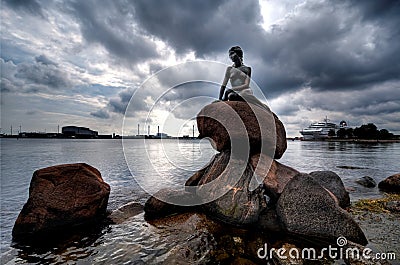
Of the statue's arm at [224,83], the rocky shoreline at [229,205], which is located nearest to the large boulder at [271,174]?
the rocky shoreline at [229,205]

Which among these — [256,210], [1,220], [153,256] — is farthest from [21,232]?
[256,210]

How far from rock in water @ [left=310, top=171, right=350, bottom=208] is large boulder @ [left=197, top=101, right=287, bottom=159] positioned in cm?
265

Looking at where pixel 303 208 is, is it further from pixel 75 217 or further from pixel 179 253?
pixel 75 217

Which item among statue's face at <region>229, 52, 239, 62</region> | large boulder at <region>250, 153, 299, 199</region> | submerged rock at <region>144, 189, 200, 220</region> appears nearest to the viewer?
large boulder at <region>250, 153, 299, 199</region>

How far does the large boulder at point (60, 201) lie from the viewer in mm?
6847

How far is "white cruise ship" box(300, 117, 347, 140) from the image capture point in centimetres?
14443

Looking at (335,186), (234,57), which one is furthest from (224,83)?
(335,186)

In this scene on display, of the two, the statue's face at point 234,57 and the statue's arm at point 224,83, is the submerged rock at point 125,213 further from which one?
the statue's face at point 234,57

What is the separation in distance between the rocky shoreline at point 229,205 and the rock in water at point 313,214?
25 mm

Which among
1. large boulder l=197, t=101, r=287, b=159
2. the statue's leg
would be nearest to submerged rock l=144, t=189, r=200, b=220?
large boulder l=197, t=101, r=287, b=159

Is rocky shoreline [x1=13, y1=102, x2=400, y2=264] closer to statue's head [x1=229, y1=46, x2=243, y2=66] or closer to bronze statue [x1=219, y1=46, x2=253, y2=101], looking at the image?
bronze statue [x1=219, y1=46, x2=253, y2=101]

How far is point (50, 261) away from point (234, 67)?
9.70 m

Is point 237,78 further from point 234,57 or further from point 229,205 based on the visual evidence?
point 229,205

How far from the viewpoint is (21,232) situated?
6793 millimetres
